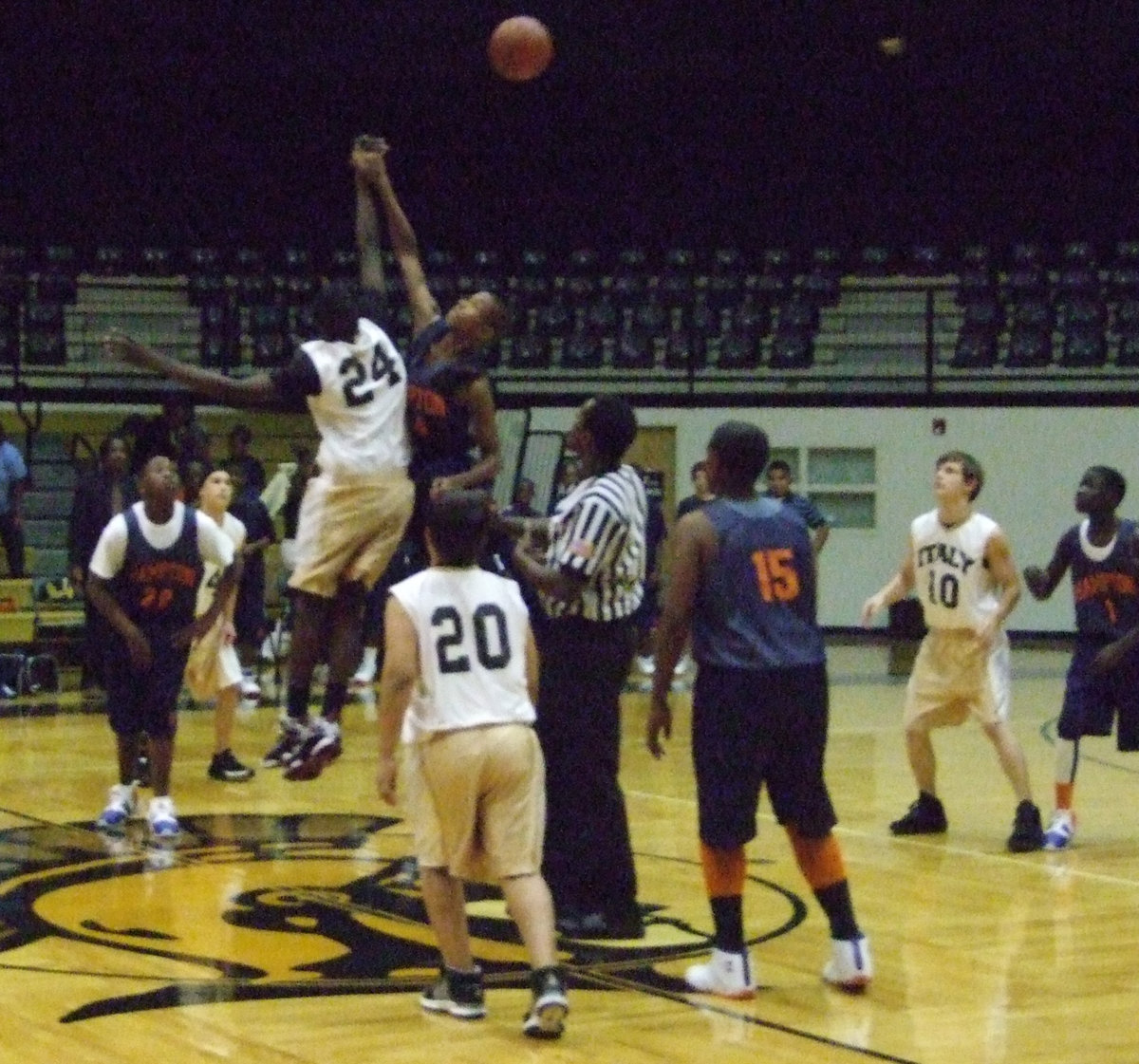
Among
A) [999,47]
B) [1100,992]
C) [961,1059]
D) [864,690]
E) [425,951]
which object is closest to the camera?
[961,1059]

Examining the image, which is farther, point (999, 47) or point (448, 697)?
point (999, 47)

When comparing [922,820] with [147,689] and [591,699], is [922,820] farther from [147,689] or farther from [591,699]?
[147,689]

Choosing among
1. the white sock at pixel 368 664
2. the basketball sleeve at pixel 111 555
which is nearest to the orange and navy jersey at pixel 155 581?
the basketball sleeve at pixel 111 555

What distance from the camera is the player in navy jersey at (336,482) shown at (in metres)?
7.31

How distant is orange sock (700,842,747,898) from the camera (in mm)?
7109

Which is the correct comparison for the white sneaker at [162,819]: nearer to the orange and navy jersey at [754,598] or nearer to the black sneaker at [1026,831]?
the black sneaker at [1026,831]

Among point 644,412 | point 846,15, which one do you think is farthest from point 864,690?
point 846,15

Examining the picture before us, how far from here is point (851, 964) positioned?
7.16 metres

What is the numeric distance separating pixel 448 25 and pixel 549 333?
377 cm

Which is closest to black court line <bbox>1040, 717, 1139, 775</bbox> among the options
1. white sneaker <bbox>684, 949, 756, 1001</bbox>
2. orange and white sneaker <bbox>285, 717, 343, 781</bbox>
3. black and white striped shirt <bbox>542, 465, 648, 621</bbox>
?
black and white striped shirt <bbox>542, 465, 648, 621</bbox>

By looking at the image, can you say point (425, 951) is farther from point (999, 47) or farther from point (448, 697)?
point (999, 47)

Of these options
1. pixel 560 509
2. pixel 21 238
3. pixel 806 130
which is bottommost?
pixel 560 509

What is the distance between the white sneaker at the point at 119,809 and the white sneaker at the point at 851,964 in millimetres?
4461

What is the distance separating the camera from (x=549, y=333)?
76.8 ft
